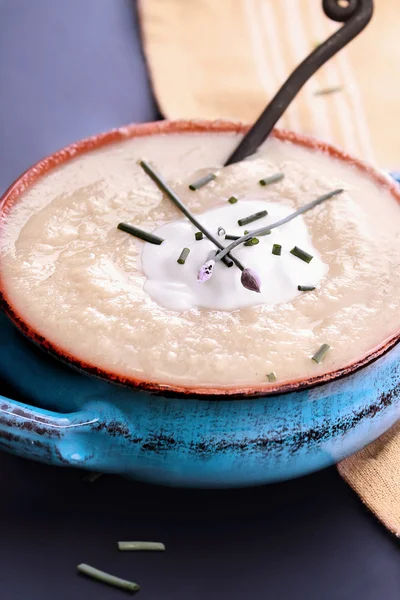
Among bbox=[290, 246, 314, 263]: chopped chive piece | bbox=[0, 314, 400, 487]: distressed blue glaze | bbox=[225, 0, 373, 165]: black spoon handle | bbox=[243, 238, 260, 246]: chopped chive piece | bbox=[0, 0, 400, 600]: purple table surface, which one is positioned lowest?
bbox=[0, 0, 400, 600]: purple table surface

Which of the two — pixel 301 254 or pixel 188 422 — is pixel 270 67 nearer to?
pixel 301 254

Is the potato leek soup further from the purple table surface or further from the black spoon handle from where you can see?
the purple table surface

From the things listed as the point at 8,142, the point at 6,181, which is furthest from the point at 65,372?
the point at 8,142

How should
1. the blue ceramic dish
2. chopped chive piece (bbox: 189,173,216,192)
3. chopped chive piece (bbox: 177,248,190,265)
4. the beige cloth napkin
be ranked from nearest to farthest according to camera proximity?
the blue ceramic dish
chopped chive piece (bbox: 177,248,190,265)
chopped chive piece (bbox: 189,173,216,192)
the beige cloth napkin

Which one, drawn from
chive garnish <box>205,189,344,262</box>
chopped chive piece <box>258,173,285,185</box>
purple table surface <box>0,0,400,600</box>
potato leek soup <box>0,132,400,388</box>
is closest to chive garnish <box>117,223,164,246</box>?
potato leek soup <box>0,132,400,388</box>

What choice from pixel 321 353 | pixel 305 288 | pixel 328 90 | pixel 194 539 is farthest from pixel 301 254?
pixel 328 90

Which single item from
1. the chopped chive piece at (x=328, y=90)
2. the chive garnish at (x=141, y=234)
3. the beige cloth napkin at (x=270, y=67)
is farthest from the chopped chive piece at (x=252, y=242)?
the chopped chive piece at (x=328, y=90)

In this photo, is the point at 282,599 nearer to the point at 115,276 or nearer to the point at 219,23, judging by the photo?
the point at 115,276
